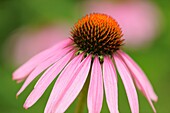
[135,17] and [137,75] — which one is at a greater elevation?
[137,75]

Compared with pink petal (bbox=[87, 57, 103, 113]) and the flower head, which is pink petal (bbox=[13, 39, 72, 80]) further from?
the flower head

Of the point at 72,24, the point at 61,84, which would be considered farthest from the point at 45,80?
the point at 72,24

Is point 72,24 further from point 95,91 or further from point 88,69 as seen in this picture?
point 95,91

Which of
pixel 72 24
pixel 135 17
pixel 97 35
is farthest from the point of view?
pixel 135 17

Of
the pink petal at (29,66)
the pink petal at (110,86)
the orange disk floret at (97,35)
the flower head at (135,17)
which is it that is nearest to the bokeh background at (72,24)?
the flower head at (135,17)

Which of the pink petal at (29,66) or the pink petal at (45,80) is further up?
the pink petal at (29,66)

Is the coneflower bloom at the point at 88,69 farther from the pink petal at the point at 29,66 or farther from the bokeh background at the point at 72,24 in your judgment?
the bokeh background at the point at 72,24

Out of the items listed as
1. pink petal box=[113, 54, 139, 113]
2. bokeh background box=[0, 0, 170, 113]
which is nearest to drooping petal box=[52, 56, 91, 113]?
pink petal box=[113, 54, 139, 113]

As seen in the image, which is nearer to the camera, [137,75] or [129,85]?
[129,85]
